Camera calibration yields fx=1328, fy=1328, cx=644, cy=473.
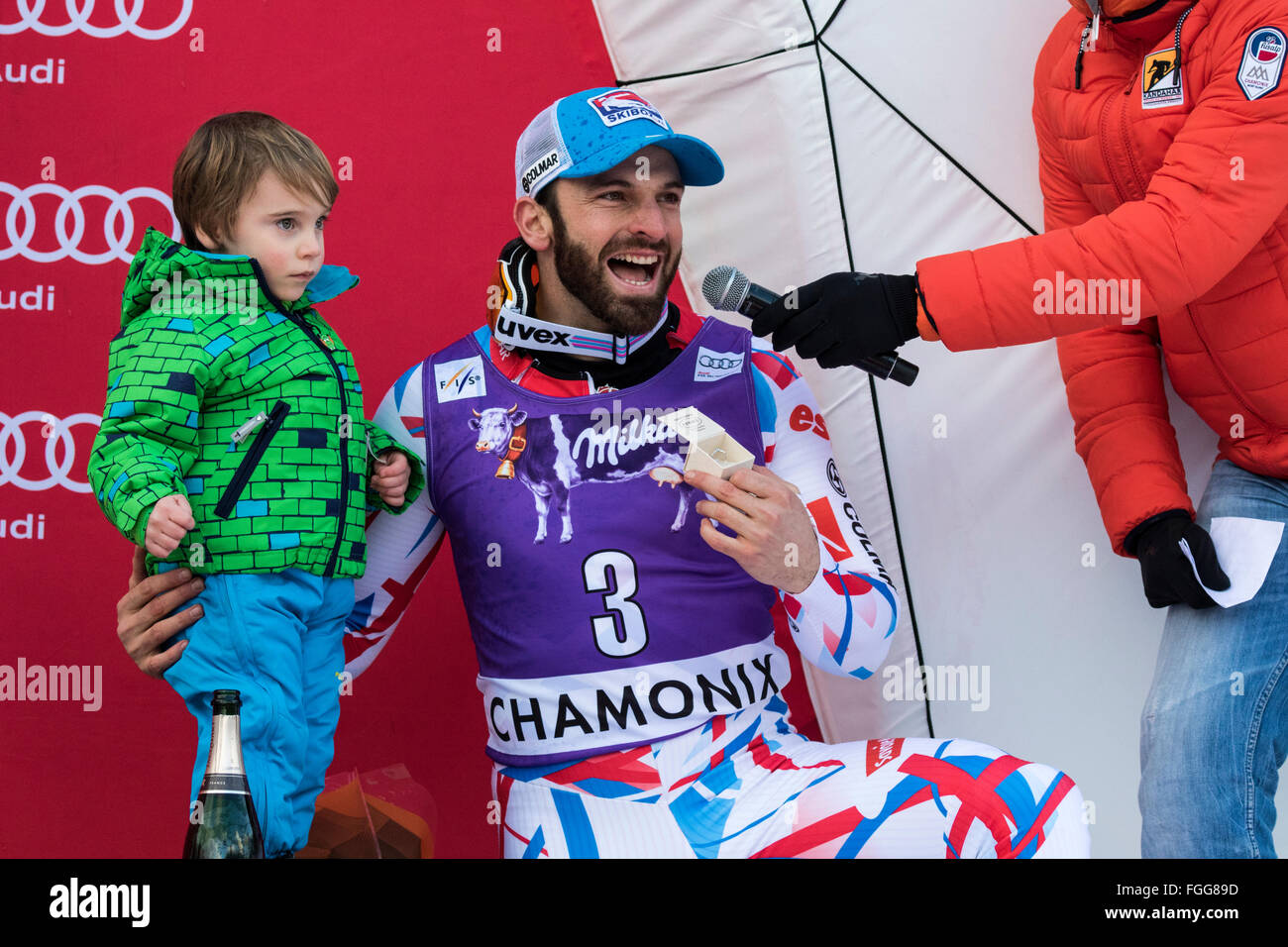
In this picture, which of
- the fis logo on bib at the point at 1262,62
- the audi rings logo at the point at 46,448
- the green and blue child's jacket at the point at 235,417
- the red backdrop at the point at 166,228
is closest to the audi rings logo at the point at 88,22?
the red backdrop at the point at 166,228

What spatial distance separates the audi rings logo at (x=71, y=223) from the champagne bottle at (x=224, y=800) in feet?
3.42

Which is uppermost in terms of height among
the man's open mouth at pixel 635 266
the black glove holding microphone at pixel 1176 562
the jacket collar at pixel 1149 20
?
the jacket collar at pixel 1149 20

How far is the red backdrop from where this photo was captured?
214 centimetres

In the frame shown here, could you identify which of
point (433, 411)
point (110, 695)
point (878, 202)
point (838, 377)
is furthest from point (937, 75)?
point (110, 695)

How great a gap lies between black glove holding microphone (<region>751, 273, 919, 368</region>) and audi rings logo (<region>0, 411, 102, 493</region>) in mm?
1195

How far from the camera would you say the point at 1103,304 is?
154 centimetres

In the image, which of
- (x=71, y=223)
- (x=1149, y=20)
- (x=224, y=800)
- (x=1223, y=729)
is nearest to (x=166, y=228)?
(x=71, y=223)

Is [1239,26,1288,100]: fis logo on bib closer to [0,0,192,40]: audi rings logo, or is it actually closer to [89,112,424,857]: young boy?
[89,112,424,857]: young boy

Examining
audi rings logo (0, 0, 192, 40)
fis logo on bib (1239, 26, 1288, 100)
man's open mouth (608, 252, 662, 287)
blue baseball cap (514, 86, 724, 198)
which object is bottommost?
man's open mouth (608, 252, 662, 287)

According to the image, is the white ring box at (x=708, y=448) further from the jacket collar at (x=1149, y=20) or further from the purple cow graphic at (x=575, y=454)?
the jacket collar at (x=1149, y=20)

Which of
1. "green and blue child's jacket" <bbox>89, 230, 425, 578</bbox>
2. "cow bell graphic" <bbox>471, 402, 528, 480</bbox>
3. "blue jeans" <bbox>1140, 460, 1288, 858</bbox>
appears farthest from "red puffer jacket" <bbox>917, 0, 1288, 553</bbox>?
"green and blue child's jacket" <bbox>89, 230, 425, 578</bbox>

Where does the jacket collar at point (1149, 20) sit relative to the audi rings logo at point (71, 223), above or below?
below

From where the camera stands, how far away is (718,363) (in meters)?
1.73

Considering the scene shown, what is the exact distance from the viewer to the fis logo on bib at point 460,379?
1716 millimetres
